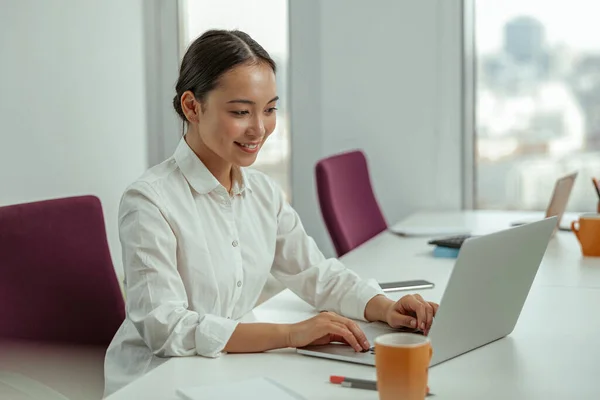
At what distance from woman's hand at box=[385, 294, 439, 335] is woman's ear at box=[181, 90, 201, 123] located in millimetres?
573

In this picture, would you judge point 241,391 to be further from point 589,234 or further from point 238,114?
point 589,234

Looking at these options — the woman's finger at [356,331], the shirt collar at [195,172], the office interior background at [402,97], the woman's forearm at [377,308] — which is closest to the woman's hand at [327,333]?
the woman's finger at [356,331]

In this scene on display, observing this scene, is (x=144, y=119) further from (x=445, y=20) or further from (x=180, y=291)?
(x=180, y=291)

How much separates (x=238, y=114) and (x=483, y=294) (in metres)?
0.64

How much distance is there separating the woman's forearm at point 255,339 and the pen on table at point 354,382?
0.19 metres

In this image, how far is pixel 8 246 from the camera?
165 centimetres

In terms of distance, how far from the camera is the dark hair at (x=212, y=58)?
5.67 feet

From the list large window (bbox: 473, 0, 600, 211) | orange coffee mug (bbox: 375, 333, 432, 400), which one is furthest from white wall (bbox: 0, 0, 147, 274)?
orange coffee mug (bbox: 375, 333, 432, 400)

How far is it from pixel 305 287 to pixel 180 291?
39 cm

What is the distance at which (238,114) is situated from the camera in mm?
1727

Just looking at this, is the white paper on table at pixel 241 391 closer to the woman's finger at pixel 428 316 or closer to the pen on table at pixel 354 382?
the pen on table at pixel 354 382

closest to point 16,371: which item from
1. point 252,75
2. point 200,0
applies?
point 252,75

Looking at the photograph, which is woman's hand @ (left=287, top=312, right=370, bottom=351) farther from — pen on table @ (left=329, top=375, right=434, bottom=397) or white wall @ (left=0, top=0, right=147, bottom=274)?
white wall @ (left=0, top=0, right=147, bottom=274)

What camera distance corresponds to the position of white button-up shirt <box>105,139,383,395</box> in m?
1.52
